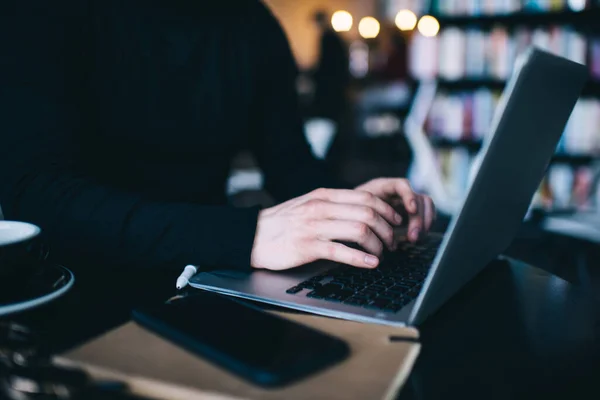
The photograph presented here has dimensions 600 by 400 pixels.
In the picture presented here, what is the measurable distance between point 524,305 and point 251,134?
83 cm

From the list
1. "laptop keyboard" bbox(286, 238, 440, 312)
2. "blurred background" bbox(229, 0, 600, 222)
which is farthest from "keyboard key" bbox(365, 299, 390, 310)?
"blurred background" bbox(229, 0, 600, 222)

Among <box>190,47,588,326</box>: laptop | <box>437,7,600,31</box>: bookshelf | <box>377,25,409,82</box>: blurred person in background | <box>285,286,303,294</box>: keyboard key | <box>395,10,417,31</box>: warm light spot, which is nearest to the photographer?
<box>190,47,588,326</box>: laptop

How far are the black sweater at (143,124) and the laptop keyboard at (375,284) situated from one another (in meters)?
0.11

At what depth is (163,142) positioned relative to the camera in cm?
106

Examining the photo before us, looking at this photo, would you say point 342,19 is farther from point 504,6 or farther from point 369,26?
point 504,6

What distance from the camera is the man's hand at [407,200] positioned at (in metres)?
0.84

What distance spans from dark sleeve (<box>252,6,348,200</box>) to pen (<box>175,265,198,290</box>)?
548 millimetres

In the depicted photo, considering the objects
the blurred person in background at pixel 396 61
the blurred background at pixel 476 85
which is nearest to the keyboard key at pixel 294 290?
the blurred background at pixel 476 85

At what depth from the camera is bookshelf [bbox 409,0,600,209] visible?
3.13m

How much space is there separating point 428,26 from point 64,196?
A: 11.1 ft

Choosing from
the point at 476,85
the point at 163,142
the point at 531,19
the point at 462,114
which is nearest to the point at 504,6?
the point at 531,19

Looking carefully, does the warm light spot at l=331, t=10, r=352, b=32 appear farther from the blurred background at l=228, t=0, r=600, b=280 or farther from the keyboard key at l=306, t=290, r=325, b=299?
the keyboard key at l=306, t=290, r=325, b=299

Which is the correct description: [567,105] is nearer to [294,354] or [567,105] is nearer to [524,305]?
[524,305]

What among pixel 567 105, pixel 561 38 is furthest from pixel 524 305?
pixel 561 38
